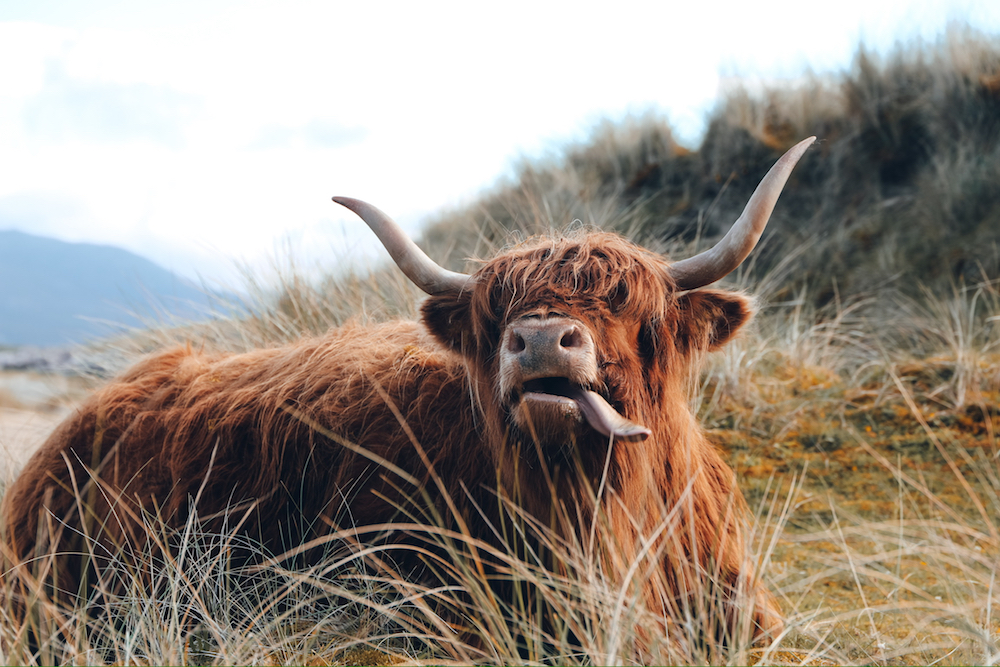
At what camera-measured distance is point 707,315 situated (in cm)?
275

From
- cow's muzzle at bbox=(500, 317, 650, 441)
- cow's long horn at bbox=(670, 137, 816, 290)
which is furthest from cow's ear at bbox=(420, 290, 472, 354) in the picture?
cow's long horn at bbox=(670, 137, 816, 290)

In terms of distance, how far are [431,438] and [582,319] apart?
37.6 inches

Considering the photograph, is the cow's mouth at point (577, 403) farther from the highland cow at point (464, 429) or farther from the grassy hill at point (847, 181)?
the grassy hill at point (847, 181)

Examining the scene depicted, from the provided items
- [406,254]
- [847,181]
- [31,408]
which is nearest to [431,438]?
[406,254]

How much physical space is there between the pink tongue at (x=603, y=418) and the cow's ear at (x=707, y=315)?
643 mm

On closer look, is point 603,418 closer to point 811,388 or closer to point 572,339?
point 572,339

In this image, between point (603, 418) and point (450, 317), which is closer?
point (603, 418)

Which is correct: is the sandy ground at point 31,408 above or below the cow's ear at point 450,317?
below

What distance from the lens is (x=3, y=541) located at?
3.20m

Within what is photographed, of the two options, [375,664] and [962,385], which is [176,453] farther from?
[962,385]

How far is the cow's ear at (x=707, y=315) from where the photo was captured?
2.72m

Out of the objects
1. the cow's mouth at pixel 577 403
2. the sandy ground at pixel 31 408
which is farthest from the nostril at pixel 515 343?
the sandy ground at pixel 31 408

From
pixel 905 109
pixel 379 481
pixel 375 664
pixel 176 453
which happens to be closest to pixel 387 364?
Answer: pixel 379 481

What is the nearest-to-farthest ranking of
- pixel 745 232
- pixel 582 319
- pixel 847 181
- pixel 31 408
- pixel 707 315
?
1. pixel 582 319
2. pixel 745 232
3. pixel 707 315
4. pixel 31 408
5. pixel 847 181
